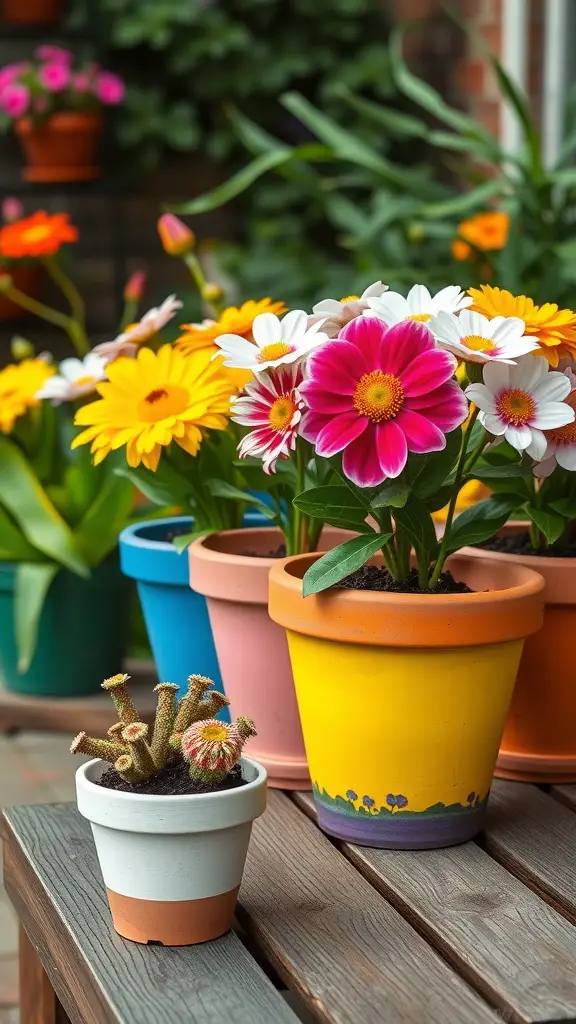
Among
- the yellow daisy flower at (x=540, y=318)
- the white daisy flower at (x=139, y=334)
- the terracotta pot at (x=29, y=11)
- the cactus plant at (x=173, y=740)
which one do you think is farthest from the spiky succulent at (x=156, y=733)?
the terracotta pot at (x=29, y=11)

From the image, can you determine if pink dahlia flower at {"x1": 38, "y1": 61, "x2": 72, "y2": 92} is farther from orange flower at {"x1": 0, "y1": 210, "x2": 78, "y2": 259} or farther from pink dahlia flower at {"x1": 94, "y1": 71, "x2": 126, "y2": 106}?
orange flower at {"x1": 0, "y1": 210, "x2": 78, "y2": 259}

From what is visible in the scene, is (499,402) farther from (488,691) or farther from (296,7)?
(296,7)

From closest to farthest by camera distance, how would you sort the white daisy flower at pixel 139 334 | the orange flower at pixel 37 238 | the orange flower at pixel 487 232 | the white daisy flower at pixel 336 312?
the white daisy flower at pixel 336 312
the white daisy flower at pixel 139 334
the orange flower at pixel 37 238
the orange flower at pixel 487 232

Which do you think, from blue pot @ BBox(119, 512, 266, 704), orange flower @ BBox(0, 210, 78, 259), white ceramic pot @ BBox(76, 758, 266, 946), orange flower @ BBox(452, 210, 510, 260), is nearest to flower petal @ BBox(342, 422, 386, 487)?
white ceramic pot @ BBox(76, 758, 266, 946)

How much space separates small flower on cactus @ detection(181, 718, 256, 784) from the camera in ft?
2.96

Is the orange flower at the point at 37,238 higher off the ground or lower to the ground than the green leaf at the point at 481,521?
lower

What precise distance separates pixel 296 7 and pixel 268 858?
12.9ft

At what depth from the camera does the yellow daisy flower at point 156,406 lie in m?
1.18

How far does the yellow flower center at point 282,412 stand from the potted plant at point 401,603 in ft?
0.12

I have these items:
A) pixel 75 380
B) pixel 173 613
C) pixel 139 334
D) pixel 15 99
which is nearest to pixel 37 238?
pixel 75 380

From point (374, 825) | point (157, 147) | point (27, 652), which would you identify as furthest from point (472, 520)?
point (157, 147)

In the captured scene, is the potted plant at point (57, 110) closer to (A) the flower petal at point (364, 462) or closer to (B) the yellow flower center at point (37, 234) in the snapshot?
(B) the yellow flower center at point (37, 234)

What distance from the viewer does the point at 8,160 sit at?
15.4 feet

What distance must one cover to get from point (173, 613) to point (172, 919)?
485 mm
